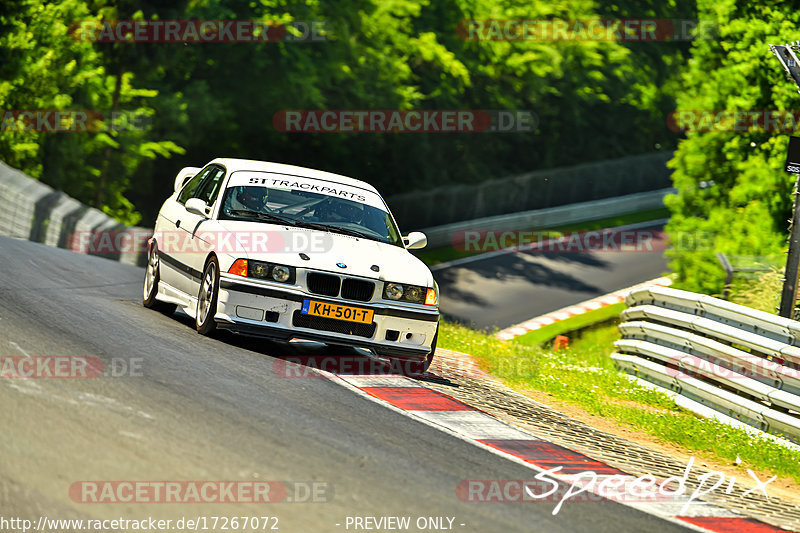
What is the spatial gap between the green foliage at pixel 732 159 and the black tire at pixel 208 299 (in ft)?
41.7

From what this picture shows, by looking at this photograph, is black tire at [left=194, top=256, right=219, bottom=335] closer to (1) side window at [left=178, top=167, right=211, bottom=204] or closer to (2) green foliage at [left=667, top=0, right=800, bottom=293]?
(1) side window at [left=178, top=167, right=211, bottom=204]

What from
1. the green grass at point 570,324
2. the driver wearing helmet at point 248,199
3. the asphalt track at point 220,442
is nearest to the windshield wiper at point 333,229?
the driver wearing helmet at point 248,199

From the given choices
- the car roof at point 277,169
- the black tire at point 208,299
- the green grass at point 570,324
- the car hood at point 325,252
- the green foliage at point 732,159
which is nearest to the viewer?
the car hood at point 325,252

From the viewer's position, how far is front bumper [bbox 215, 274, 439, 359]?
9.14m

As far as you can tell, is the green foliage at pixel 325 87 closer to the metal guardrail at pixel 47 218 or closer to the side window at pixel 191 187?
the metal guardrail at pixel 47 218

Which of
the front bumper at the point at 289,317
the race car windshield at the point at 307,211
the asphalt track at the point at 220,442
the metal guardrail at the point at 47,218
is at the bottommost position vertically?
the metal guardrail at the point at 47,218

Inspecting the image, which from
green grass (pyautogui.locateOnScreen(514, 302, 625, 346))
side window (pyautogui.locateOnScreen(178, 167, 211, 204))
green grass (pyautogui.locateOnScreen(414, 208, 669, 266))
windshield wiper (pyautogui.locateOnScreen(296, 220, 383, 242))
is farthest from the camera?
green grass (pyautogui.locateOnScreen(414, 208, 669, 266))

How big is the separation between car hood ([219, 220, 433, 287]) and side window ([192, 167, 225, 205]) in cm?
78

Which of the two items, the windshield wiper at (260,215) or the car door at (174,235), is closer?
the windshield wiper at (260,215)

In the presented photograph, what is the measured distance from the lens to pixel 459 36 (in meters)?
39.8

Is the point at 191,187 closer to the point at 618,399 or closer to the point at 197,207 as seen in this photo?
the point at 197,207

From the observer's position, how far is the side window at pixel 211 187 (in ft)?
35.2

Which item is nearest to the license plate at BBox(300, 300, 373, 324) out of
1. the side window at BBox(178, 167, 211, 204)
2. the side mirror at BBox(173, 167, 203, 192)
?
the side window at BBox(178, 167, 211, 204)

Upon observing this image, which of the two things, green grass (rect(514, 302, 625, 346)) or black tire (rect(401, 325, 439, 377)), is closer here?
black tire (rect(401, 325, 439, 377))
